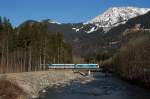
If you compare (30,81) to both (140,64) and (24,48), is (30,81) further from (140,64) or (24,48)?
(24,48)

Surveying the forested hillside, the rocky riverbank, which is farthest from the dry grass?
the forested hillside

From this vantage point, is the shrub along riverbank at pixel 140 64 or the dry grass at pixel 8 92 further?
the shrub along riverbank at pixel 140 64

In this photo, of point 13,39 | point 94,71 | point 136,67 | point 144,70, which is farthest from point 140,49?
point 94,71

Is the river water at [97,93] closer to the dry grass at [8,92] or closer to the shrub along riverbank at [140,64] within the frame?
the shrub along riverbank at [140,64]

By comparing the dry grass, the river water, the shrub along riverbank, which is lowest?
the river water

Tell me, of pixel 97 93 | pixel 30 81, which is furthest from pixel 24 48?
pixel 97 93

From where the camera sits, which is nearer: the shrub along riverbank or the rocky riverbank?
the rocky riverbank

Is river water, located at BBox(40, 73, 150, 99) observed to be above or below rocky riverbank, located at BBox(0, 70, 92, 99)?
below

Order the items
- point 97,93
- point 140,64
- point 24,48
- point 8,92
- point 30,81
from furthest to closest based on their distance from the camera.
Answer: point 24,48, point 140,64, point 30,81, point 97,93, point 8,92

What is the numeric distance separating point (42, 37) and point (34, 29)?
388 cm

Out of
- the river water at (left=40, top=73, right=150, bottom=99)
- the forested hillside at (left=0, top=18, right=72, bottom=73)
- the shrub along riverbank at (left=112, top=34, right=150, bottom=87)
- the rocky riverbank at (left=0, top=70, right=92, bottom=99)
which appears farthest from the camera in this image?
the forested hillside at (left=0, top=18, right=72, bottom=73)

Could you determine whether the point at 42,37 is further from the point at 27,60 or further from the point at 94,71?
the point at 94,71

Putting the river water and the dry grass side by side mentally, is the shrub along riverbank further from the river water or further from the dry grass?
the dry grass

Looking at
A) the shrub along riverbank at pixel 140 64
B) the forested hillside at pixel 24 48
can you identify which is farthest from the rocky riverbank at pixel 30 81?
the shrub along riverbank at pixel 140 64
